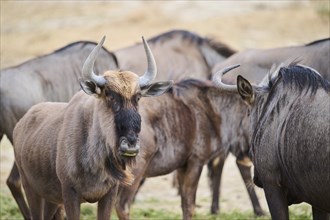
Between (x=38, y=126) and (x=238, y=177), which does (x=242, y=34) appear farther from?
(x=38, y=126)

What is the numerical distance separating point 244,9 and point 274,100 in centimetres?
1906

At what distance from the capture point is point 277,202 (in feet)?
21.6

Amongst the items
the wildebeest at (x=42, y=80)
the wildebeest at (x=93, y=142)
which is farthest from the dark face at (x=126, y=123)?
the wildebeest at (x=42, y=80)

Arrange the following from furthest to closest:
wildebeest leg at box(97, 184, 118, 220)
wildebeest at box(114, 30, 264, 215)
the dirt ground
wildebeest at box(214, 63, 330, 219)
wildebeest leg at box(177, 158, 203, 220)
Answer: the dirt ground, wildebeest at box(114, 30, 264, 215), wildebeest leg at box(177, 158, 203, 220), wildebeest leg at box(97, 184, 118, 220), wildebeest at box(214, 63, 330, 219)

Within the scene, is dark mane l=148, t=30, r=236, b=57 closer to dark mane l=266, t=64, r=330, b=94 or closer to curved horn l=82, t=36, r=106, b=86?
dark mane l=266, t=64, r=330, b=94

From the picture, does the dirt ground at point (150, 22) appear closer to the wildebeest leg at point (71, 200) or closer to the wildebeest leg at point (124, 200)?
the wildebeest leg at point (124, 200)

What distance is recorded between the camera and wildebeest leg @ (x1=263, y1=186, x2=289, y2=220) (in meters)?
6.58

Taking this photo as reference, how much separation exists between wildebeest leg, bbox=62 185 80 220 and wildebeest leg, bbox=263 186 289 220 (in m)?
1.48

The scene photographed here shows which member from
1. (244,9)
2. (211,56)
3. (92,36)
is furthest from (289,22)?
(211,56)

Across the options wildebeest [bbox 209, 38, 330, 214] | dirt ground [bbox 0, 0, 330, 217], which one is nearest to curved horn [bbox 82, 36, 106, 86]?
wildebeest [bbox 209, 38, 330, 214]

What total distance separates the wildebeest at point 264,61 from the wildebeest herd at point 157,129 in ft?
0.05

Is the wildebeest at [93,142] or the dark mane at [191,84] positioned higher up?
the wildebeest at [93,142]

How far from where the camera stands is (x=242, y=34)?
76.1ft

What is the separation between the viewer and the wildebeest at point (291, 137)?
19.7 ft
